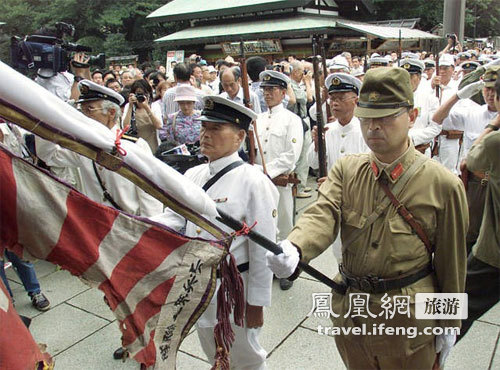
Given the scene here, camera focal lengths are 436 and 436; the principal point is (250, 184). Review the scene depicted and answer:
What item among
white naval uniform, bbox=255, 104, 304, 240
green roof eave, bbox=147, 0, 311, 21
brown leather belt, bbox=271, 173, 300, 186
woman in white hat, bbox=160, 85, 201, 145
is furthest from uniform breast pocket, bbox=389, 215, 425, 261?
green roof eave, bbox=147, 0, 311, 21

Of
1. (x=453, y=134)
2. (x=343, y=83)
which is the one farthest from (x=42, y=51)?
(x=453, y=134)

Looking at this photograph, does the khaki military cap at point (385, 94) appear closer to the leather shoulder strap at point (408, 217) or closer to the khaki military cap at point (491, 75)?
the leather shoulder strap at point (408, 217)

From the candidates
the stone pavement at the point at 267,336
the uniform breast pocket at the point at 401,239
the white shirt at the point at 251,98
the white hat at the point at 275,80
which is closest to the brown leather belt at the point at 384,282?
the uniform breast pocket at the point at 401,239

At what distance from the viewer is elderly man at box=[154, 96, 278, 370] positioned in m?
2.49

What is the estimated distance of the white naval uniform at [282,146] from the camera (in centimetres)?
460

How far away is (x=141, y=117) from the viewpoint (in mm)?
6000

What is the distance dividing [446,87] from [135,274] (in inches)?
308

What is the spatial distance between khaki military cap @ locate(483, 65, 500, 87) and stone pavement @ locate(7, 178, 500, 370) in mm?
1991

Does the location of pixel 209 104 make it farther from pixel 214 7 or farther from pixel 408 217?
pixel 214 7

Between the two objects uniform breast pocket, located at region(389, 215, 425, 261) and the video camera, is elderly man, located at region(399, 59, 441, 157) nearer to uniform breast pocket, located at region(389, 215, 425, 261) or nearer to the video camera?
uniform breast pocket, located at region(389, 215, 425, 261)

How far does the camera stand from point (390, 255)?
2.03 m

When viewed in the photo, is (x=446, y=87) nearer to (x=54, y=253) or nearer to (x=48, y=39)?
(x=48, y=39)

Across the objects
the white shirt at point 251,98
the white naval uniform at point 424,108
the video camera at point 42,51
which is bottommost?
the white naval uniform at point 424,108

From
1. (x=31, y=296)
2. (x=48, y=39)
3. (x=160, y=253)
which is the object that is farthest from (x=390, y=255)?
(x=48, y=39)
